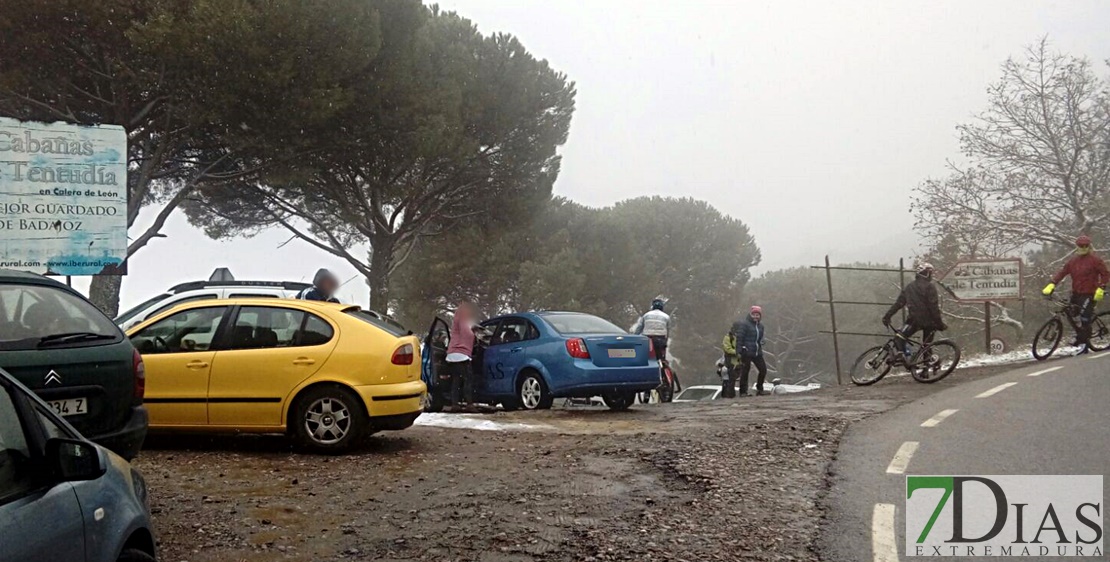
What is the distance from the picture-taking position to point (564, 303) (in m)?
35.1

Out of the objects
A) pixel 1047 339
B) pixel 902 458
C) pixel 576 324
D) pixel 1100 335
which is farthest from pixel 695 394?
pixel 902 458

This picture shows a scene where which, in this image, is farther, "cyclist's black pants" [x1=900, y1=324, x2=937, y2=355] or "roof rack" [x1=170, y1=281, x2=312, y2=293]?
"cyclist's black pants" [x1=900, y1=324, x2=937, y2=355]

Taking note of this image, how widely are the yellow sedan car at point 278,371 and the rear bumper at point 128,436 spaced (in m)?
2.14

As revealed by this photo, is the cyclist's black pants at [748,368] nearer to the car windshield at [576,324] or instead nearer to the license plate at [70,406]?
the car windshield at [576,324]

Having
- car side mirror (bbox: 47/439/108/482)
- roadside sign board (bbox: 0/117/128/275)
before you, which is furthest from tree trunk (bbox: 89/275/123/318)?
car side mirror (bbox: 47/439/108/482)

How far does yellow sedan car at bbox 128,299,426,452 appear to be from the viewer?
25.6 feet

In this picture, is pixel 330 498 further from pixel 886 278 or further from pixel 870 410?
pixel 886 278

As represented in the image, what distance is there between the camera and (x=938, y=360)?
13648mm

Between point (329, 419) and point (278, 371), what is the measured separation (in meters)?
0.59

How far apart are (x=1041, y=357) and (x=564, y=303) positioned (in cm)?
2061

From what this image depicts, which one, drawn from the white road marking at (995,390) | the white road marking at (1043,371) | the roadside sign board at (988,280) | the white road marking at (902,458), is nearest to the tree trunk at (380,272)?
the roadside sign board at (988,280)

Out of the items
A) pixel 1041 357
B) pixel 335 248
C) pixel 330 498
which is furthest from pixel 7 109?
pixel 1041 357

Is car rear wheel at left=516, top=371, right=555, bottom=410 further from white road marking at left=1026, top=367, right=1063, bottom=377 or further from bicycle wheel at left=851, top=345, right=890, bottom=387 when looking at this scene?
white road marking at left=1026, top=367, right=1063, bottom=377

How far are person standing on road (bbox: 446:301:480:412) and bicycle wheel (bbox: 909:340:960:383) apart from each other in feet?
21.7
